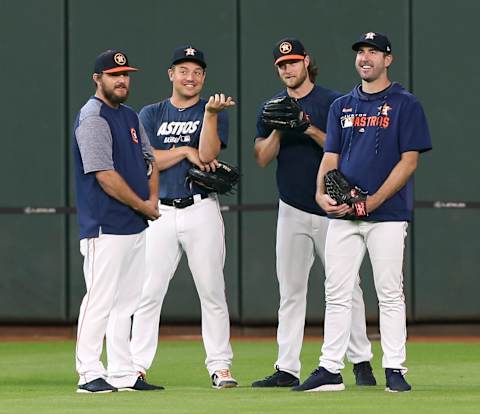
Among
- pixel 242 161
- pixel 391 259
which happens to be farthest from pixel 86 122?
pixel 242 161

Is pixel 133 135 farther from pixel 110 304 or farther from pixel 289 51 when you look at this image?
pixel 289 51

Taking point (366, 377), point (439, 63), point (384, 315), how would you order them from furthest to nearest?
point (439, 63)
point (366, 377)
point (384, 315)

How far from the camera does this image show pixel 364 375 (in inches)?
351

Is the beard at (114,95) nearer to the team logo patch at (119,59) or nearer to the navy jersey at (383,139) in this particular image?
the team logo patch at (119,59)

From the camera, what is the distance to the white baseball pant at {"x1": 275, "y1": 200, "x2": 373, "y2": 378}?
8992mm

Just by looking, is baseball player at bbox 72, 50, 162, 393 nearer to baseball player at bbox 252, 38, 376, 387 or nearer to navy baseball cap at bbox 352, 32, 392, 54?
baseball player at bbox 252, 38, 376, 387

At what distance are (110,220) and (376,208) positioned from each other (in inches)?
60.2

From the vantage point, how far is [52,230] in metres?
13.3

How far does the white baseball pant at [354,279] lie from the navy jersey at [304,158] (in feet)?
2.34

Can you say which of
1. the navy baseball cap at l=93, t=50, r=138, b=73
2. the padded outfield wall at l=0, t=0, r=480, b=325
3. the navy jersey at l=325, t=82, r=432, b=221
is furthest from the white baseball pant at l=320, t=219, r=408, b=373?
the padded outfield wall at l=0, t=0, r=480, b=325

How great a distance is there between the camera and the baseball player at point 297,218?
898cm

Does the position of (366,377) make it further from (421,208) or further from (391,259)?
(421,208)

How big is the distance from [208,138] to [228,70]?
435 centimetres

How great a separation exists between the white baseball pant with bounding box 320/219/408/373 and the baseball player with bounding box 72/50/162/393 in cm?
113
